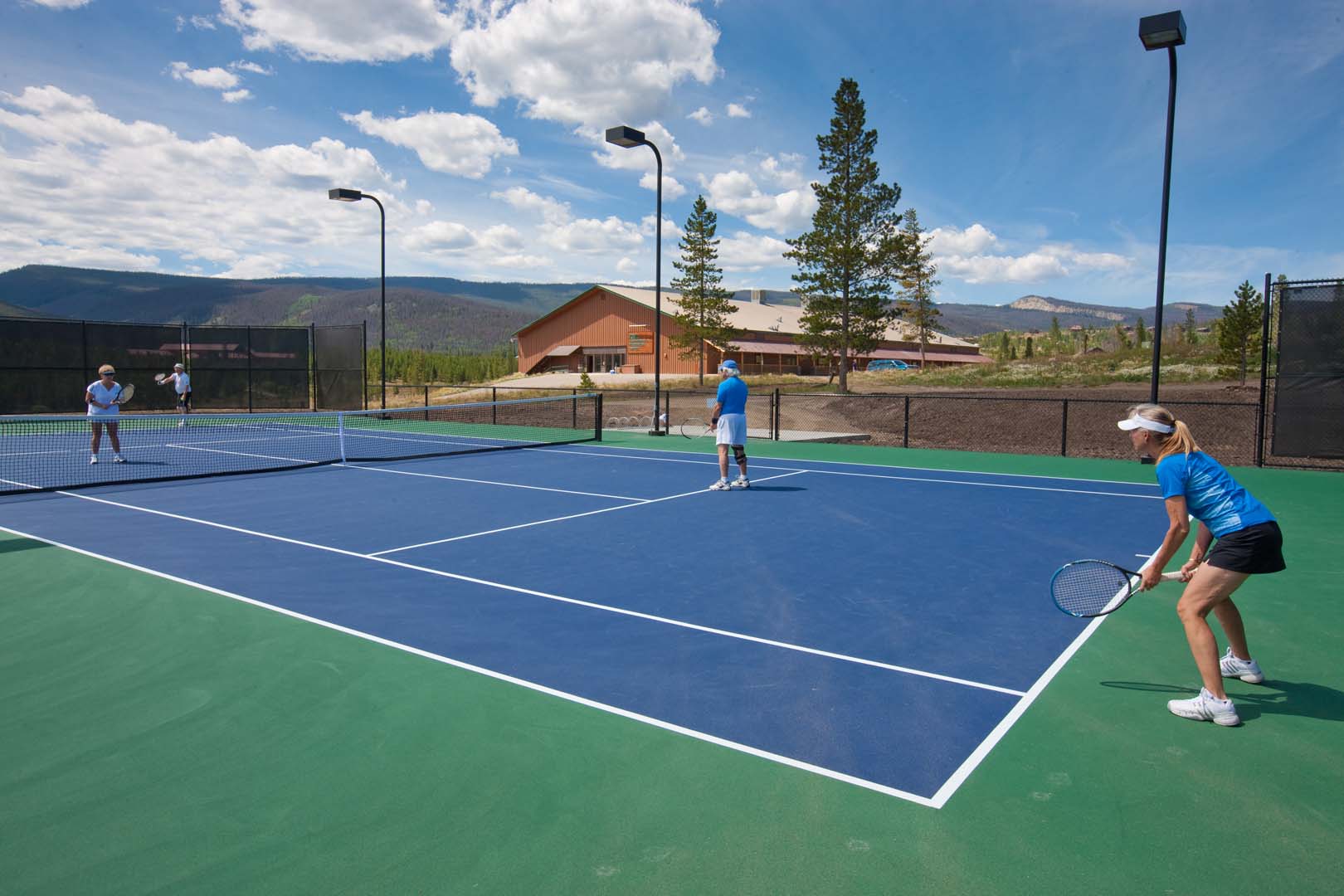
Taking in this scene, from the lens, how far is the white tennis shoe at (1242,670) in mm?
4992

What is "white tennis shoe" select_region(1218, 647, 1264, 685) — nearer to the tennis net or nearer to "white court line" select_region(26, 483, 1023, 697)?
"white court line" select_region(26, 483, 1023, 697)

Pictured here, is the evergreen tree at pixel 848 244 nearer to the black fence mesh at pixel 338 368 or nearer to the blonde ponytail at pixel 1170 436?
the black fence mesh at pixel 338 368

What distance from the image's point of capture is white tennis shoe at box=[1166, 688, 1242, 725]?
4.38 m

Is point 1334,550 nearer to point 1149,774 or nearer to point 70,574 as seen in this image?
point 1149,774

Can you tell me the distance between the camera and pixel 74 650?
543 centimetres

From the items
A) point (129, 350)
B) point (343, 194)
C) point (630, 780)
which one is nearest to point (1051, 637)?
point (630, 780)

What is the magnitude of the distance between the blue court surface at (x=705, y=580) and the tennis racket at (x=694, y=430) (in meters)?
8.96

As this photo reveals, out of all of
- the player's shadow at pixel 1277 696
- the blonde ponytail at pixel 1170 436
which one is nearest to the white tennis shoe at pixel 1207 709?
the player's shadow at pixel 1277 696

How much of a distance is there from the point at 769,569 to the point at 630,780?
418 centimetres

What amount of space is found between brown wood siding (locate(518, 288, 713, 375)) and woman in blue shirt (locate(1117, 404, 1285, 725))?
57.5 m

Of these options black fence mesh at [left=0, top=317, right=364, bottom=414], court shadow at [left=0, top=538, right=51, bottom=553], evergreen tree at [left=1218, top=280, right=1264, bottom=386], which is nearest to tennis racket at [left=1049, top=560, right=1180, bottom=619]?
court shadow at [left=0, top=538, right=51, bottom=553]

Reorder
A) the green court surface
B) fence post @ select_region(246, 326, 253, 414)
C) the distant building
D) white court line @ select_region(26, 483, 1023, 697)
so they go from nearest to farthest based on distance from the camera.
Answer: the green court surface → white court line @ select_region(26, 483, 1023, 697) → fence post @ select_region(246, 326, 253, 414) → the distant building

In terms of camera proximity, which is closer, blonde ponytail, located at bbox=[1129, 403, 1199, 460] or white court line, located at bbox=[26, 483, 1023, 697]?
blonde ponytail, located at bbox=[1129, 403, 1199, 460]

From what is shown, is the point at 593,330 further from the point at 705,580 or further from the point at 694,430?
the point at 705,580
